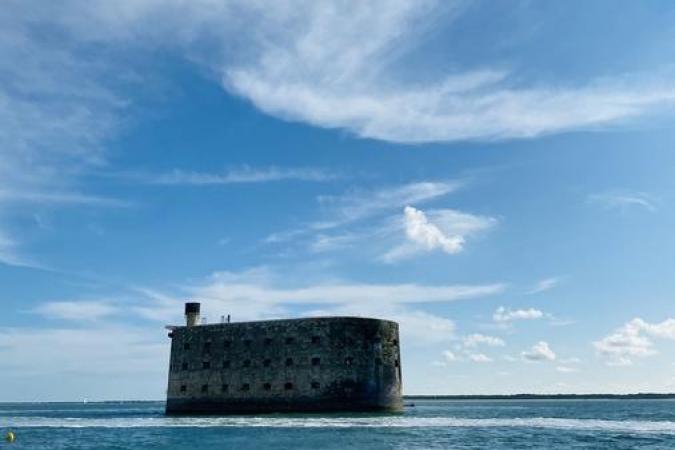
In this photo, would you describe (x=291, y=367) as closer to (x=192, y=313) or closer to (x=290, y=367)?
(x=290, y=367)

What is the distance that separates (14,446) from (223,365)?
18138mm

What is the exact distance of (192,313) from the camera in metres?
46.6

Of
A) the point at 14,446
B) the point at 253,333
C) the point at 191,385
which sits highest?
the point at 253,333

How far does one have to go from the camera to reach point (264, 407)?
136ft

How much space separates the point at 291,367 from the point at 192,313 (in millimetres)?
9474

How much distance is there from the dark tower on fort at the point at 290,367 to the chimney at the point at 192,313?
4.75 feet

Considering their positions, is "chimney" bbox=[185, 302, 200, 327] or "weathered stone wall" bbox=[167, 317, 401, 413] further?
"chimney" bbox=[185, 302, 200, 327]

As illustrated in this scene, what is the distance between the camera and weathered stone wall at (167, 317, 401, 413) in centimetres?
3984

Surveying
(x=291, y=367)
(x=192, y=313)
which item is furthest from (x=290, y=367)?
(x=192, y=313)

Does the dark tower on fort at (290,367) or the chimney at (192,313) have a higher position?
the chimney at (192,313)

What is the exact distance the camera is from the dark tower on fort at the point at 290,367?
39.8m

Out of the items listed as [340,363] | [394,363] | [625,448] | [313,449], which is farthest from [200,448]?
[394,363]

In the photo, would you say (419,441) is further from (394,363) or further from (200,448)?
(394,363)

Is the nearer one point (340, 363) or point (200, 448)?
point (200, 448)
